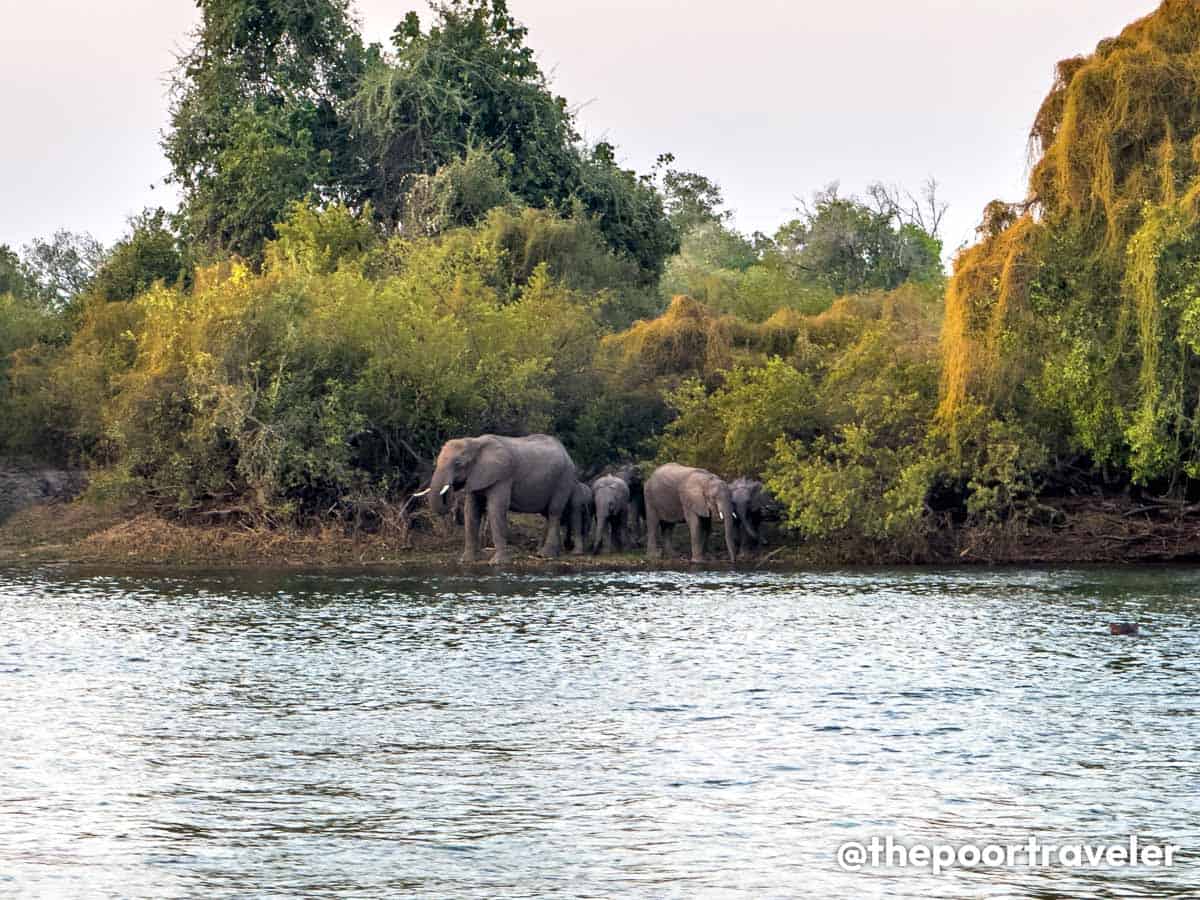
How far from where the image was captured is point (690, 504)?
1574 inches

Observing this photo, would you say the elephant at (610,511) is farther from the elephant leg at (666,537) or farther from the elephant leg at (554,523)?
the elephant leg at (666,537)

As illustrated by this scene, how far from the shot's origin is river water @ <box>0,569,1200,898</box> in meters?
13.5

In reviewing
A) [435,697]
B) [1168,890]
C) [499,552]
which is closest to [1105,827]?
[1168,890]

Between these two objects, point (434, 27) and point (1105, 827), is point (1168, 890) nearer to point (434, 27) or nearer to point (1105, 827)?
point (1105, 827)

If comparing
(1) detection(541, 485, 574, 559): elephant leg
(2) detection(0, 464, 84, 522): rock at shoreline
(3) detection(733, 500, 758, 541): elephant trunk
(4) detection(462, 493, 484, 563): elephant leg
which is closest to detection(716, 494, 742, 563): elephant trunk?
(3) detection(733, 500, 758, 541): elephant trunk

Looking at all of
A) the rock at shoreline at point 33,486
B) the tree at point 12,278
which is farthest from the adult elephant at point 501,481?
the tree at point 12,278

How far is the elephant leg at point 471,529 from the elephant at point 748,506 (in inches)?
209

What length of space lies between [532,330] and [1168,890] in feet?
105

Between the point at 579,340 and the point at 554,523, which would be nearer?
the point at 554,523

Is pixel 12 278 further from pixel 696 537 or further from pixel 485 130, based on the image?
pixel 696 537

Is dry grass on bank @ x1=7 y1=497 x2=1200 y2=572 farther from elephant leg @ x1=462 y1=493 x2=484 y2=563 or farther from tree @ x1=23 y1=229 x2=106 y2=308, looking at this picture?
tree @ x1=23 y1=229 x2=106 y2=308

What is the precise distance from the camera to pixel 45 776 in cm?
1658

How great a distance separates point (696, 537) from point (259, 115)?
73.9 feet

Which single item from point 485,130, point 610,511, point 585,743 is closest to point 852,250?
point 485,130
